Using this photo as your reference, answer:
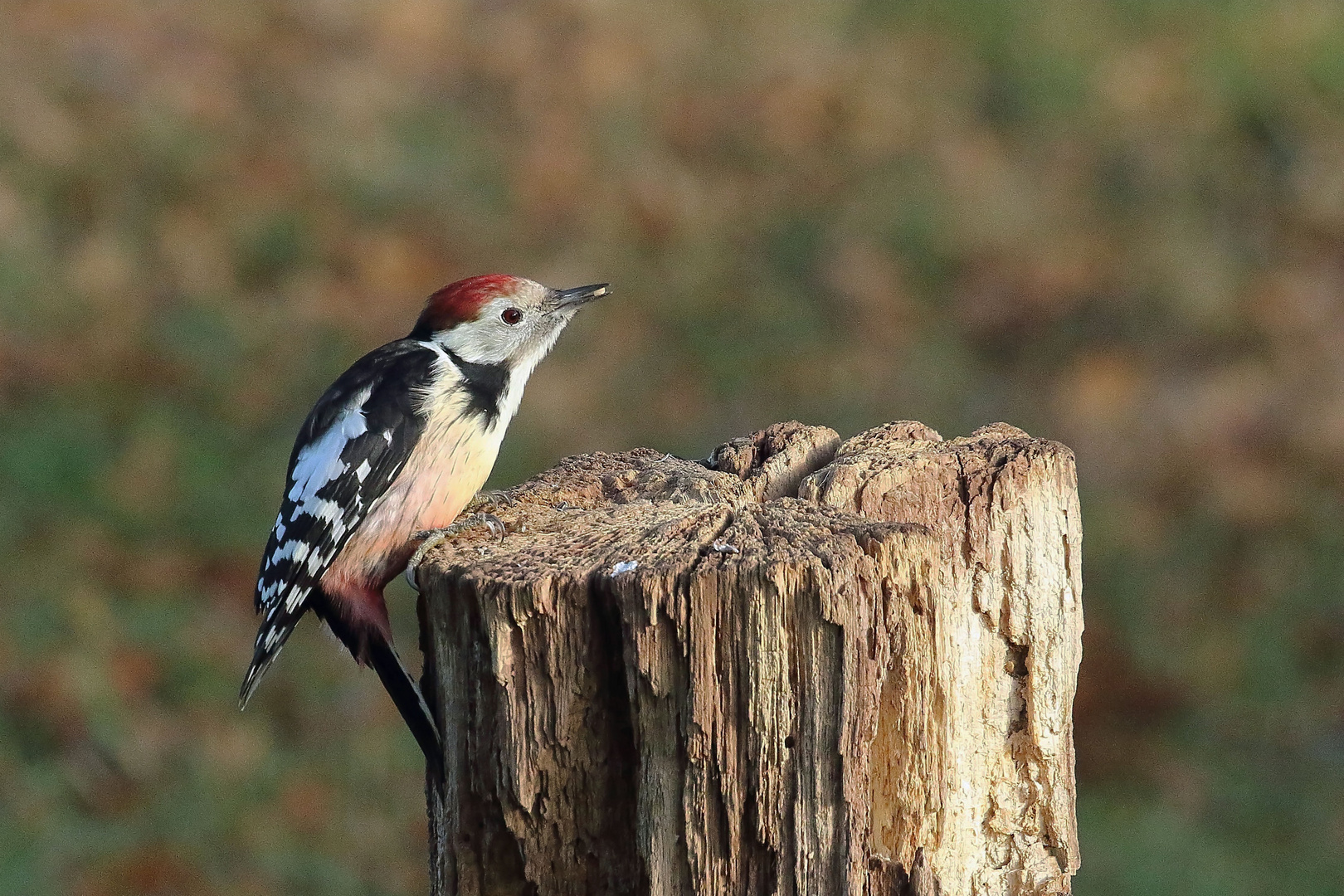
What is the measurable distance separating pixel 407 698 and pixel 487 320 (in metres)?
1.18

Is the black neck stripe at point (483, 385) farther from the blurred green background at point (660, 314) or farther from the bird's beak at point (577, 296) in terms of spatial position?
the blurred green background at point (660, 314)

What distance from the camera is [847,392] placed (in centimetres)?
765

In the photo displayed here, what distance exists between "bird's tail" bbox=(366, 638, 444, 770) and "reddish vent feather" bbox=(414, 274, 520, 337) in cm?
92

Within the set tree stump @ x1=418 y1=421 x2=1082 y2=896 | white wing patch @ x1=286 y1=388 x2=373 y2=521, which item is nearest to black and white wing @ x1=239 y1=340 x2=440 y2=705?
white wing patch @ x1=286 y1=388 x2=373 y2=521

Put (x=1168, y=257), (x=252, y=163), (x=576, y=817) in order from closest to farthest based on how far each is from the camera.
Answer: (x=576, y=817) → (x=1168, y=257) → (x=252, y=163)

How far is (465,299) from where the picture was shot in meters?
3.80

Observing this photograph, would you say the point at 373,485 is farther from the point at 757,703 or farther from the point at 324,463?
the point at 757,703

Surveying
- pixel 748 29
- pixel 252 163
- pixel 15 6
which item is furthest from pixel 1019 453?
pixel 15 6

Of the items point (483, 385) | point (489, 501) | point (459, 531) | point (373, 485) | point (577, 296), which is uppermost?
point (577, 296)

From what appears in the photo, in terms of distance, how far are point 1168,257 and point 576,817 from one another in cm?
696

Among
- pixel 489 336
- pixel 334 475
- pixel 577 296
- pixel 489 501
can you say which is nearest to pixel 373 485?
pixel 334 475

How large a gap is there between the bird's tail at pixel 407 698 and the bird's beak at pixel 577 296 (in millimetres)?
1101

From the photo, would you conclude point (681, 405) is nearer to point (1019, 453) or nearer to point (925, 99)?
point (925, 99)

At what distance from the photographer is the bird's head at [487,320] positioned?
3793 mm
